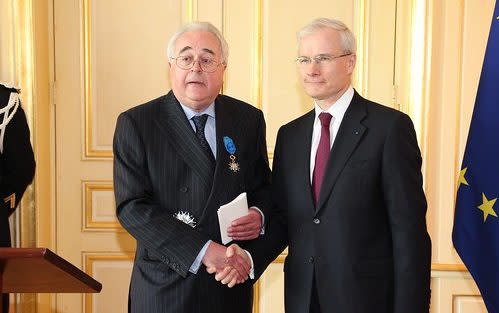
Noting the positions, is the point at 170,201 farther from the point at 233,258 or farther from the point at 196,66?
the point at 196,66

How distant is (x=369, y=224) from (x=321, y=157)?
0.31m

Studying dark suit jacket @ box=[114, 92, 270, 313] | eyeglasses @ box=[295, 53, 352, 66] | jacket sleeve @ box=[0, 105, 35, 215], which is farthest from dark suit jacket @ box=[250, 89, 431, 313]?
jacket sleeve @ box=[0, 105, 35, 215]

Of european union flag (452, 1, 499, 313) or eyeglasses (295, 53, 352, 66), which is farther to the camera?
european union flag (452, 1, 499, 313)

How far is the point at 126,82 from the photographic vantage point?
3.87 m

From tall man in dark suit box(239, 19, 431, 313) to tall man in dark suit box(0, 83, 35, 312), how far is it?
129 centimetres

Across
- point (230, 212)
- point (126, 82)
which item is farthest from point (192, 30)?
point (126, 82)

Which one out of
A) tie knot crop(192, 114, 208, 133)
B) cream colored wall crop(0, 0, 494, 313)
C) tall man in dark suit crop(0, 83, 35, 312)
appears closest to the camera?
tie knot crop(192, 114, 208, 133)

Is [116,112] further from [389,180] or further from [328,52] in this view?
[389,180]

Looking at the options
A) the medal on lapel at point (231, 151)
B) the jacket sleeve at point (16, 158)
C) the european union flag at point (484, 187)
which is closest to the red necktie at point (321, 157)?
the medal on lapel at point (231, 151)

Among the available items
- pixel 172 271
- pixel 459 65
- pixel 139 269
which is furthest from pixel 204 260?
pixel 459 65

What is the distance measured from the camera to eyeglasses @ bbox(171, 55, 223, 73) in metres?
2.34

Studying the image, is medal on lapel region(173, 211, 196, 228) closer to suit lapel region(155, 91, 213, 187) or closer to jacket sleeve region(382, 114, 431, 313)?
suit lapel region(155, 91, 213, 187)

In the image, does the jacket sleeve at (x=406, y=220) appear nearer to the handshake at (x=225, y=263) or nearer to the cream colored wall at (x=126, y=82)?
the handshake at (x=225, y=263)

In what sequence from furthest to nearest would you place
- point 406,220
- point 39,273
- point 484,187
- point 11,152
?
point 484,187
point 11,152
point 406,220
point 39,273
